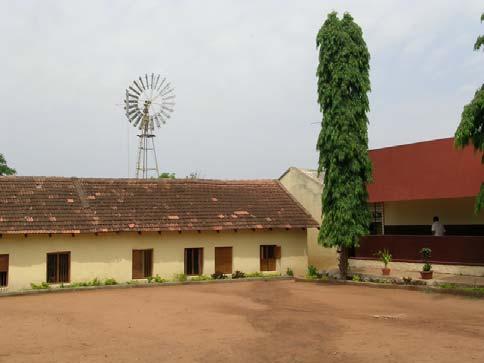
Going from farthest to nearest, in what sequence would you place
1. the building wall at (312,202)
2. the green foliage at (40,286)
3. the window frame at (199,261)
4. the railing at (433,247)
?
the building wall at (312,202)
the window frame at (199,261)
the green foliage at (40,286)
the railing at (433,247)

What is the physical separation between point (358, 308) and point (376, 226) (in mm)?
10473

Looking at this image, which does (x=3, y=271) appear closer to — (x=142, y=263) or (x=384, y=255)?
(x=142, y=263)

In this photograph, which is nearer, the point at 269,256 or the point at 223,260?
the point at 223,260

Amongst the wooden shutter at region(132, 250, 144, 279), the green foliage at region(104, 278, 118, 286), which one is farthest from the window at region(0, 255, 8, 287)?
the wooden shutter at region(132, 250, 144, 279)

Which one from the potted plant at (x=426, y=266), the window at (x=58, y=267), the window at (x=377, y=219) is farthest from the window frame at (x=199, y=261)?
the potted plant at (x=426, y=266)

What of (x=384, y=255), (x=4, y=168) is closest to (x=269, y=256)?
(x=384, y=255)

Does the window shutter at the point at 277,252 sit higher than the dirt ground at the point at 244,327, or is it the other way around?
the window shutter at the point at 277,252

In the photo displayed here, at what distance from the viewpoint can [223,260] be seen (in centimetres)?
2373

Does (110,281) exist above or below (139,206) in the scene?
below

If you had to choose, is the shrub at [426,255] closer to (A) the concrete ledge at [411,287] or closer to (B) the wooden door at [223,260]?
(A) the concrete ledge at [411,287]

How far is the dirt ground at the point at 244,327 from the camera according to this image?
9.61 metres

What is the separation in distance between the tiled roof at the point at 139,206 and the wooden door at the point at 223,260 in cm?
125

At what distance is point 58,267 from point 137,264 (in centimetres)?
316

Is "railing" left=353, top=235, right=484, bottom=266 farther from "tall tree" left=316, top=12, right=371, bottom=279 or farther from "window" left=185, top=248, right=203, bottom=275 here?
"window" left=185, top=248, right=203, bottom=275
